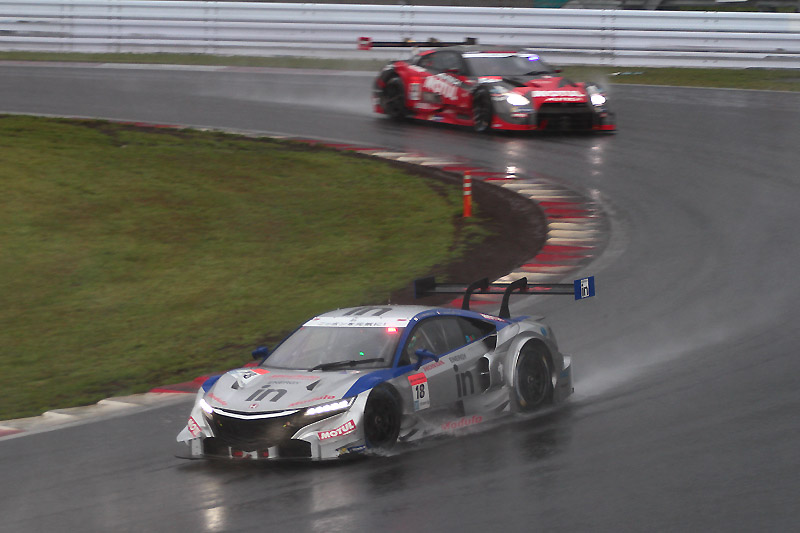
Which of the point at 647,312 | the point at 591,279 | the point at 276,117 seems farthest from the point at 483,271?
the point at 276,117

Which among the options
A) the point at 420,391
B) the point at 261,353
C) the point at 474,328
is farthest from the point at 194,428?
the point at 474,328

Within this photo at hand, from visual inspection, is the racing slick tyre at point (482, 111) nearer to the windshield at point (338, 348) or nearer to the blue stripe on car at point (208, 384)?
the windshield at point (338, 348)

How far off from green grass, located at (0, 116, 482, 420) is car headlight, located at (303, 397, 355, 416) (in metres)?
3.56

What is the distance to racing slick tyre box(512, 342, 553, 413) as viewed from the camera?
29.8ft

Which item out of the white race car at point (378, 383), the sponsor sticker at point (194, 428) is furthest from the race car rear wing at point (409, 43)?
the sponsor sticker at point (194, 428)

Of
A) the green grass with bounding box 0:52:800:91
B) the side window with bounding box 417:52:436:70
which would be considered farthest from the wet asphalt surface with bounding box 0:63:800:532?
the green grass with bounding box 0:52:800:91

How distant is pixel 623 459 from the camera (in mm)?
7582

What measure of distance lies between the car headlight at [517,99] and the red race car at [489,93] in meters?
0.02

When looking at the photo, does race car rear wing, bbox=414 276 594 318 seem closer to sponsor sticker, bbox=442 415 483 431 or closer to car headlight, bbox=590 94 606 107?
sponsor sticker, bbox=442 415 483 431

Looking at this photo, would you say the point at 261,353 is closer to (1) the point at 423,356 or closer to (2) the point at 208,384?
(2) the point at 208,384

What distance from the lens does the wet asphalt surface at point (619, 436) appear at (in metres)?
6.64

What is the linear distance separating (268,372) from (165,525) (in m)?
1.94

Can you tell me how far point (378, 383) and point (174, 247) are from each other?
8.21m

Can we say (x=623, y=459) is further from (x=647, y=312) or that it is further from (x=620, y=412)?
(x=647, y=312)
